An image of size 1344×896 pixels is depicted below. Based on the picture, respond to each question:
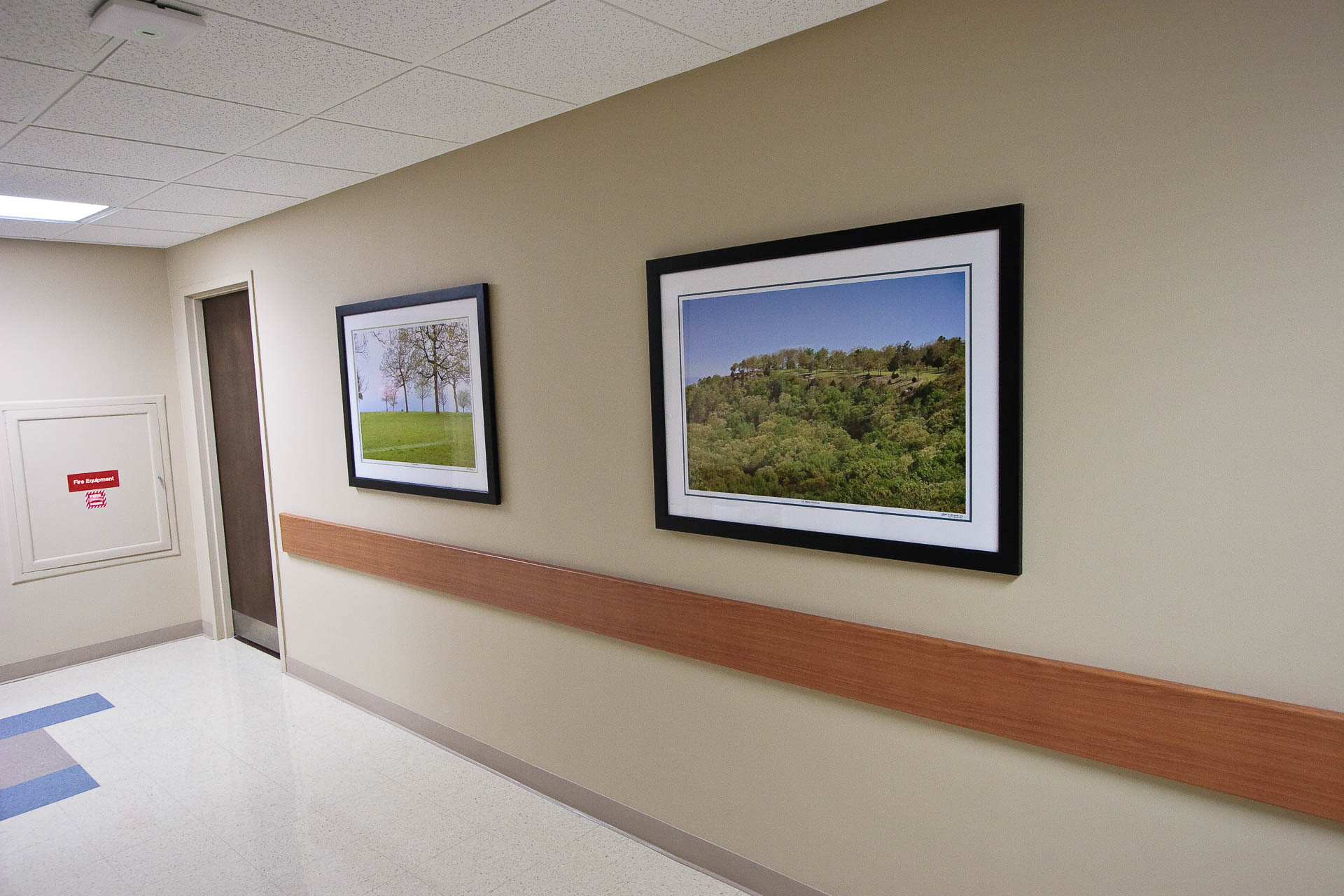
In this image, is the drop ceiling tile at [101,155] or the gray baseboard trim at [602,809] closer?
the gray baseboard trim at [602,809]

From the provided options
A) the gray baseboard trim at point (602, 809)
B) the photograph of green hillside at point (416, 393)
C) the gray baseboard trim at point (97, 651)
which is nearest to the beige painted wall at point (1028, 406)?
the gray baseboard trim at point (602, 809)

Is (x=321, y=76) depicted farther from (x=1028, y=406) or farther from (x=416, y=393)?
(x=1028, y=406)

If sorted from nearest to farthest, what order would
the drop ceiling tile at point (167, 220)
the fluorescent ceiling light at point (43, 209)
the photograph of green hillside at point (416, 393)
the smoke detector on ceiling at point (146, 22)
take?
1. the smoke detector on ceiling at point (146, 22)
2. the photograph of green hillside at point (416, 393)
3. the fluorescent ceiling light at point (43, 209)
4. the drop ceiling tile at point (167, 220)

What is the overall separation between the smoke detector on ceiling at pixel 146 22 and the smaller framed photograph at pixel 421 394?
1252 mm

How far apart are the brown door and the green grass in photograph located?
4.59 ft

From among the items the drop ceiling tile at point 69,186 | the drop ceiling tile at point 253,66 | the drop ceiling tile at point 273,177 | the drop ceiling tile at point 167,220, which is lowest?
the drop ceiling tile at point 253,66

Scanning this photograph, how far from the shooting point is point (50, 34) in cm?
181

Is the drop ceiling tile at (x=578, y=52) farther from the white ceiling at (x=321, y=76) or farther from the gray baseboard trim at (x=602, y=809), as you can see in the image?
the gray baseboard trim at (x=602, y=809)

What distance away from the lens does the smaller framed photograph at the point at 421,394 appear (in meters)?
3.00

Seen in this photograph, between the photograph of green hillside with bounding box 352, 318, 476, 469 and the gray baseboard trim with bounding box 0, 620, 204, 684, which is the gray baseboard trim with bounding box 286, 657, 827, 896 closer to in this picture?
the photograph of green hillside with bounding box 352, 318, 476, 469

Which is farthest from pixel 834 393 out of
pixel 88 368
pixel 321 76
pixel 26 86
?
pixel 88 368

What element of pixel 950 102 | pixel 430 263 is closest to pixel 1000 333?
pixel 950 102

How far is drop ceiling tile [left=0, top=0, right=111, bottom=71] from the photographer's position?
5.50 ft

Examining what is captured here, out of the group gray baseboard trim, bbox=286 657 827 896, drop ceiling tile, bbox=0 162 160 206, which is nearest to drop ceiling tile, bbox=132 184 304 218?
drop ceiling tile, bbox=0 162 160 206
